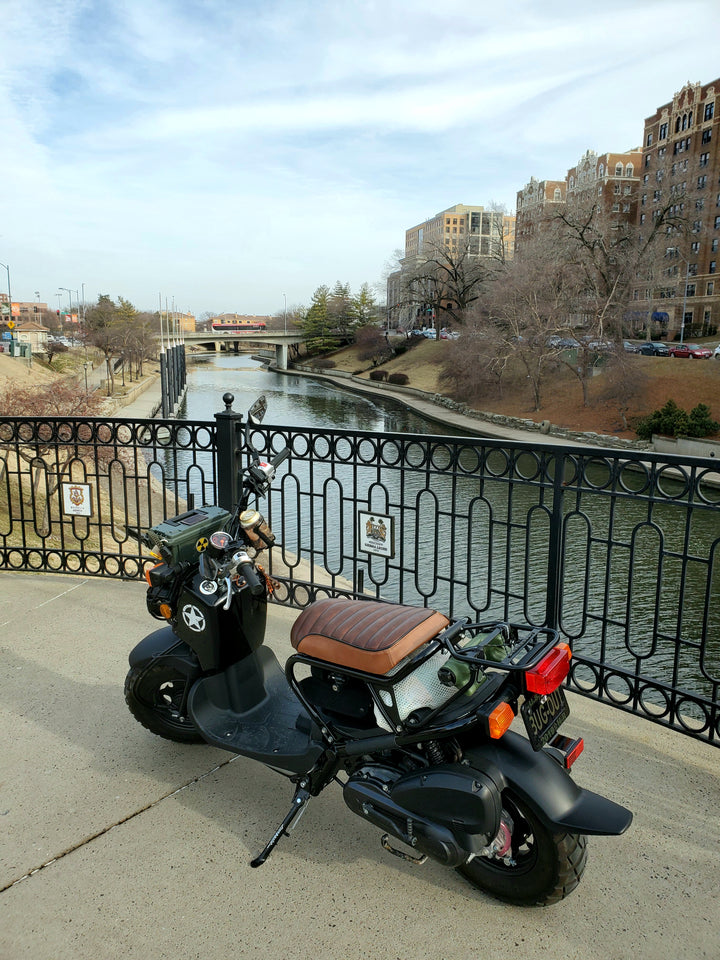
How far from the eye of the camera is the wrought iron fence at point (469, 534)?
3631mm

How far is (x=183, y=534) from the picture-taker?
291cm

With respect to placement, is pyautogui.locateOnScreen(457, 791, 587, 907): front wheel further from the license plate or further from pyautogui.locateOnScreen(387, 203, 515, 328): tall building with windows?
pyautogui.locateOnScreen(387, 203, 515, 328): tall building with windows

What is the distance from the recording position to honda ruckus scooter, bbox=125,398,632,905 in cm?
205

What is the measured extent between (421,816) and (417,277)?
56306 millimetres

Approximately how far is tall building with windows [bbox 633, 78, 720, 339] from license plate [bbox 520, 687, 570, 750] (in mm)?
49458

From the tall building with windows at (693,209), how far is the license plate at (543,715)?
162 ft

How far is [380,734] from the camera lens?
2326mm

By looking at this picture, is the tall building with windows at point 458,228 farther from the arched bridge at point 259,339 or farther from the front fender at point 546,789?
the front fender at point 546,789

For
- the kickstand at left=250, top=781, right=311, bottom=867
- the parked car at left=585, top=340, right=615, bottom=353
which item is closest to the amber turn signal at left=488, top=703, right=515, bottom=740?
the kickstand at left=250, top=781, right=311, bottom=867

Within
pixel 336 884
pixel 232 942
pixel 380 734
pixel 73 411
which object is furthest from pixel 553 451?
pixel 73 411

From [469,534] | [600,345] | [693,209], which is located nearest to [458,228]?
[693,209]

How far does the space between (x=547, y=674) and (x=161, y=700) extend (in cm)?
187

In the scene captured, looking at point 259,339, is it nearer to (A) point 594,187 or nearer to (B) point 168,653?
(A) point 594,187

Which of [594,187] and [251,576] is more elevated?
[594,187]
